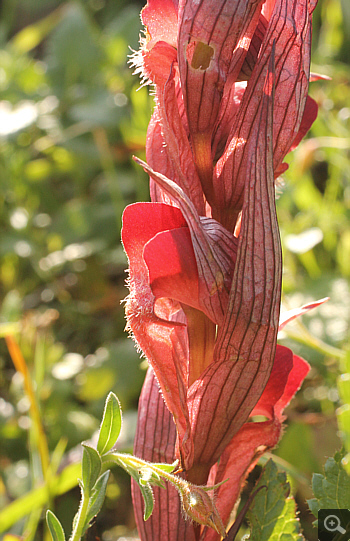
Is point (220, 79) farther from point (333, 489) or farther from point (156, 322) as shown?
point (333, 489)

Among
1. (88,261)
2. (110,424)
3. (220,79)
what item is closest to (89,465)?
(110,424)

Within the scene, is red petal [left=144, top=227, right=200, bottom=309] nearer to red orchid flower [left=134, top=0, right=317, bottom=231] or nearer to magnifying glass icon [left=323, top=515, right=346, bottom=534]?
red orchid flower [left=134, top=0, right=317, bottom=231]

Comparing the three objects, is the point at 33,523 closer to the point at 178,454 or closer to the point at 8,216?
the point at 178,454

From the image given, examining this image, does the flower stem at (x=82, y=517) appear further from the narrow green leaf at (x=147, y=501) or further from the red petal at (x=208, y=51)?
the red petal at (x=208, y=51)

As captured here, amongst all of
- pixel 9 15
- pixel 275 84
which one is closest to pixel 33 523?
pixel 275 84

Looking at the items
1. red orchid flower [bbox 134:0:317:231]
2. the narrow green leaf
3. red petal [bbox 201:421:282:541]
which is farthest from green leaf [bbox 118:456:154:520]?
red orchid flower [bbox 134:0:317:231]

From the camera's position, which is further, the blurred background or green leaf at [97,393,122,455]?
the blurred background

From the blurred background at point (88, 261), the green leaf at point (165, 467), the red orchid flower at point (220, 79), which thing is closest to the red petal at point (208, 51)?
the red orchid flower at point (220, 79)
